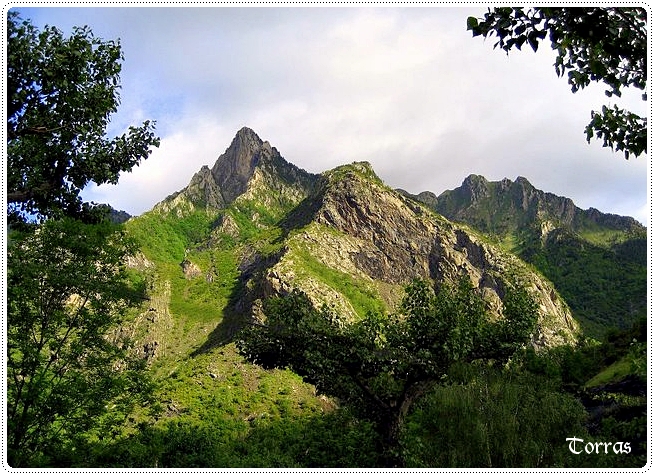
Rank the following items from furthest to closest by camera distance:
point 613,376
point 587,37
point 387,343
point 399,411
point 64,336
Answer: point 613,376 → point 64,336 → point 387,343 → point 399,411 → point 587,37

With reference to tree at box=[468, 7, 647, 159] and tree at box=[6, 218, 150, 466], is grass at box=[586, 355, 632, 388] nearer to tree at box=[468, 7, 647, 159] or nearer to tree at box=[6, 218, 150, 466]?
tree at box=[468, 7, 647, 159]

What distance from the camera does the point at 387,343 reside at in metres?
18.8

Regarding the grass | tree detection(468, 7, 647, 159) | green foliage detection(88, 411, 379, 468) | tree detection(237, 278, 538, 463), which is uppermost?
tree detection(468, 7, 647, 159)

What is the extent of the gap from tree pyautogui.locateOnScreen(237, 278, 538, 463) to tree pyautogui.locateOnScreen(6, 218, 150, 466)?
6147mm

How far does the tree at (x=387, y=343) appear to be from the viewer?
17562 millimetres

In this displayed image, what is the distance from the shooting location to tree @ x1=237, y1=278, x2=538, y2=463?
1756cm

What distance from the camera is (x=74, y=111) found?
11.1 metres

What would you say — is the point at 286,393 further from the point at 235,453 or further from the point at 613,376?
the point at 613,376

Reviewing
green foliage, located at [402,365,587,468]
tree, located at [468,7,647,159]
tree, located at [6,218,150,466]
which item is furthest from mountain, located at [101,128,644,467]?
tree, located at [468,7,647,159]

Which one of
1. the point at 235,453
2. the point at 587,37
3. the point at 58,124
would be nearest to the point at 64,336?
the point at 58,124

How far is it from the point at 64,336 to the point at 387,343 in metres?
13.4

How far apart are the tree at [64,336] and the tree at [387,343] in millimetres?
6147

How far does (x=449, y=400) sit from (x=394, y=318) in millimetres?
7847

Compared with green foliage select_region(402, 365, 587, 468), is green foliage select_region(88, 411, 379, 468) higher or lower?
lower
